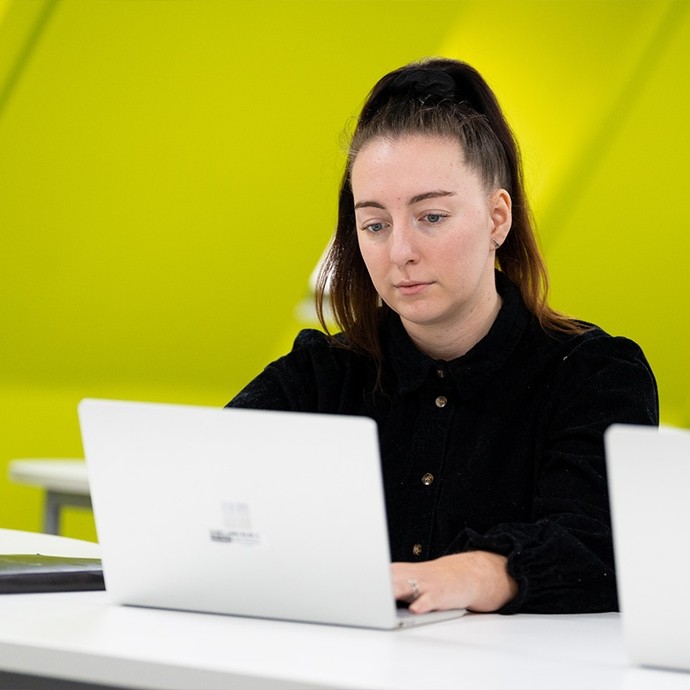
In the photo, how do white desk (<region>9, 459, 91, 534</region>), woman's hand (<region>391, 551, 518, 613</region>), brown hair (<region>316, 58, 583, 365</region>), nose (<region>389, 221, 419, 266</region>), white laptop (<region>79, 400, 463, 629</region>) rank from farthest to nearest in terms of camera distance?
1. white desk (<region>9, 459, 91, 534</region>)
2. brown hair (<region>316, 58, 583, 365</region>)
3. nose (<region>389, 221, 419, 266</region>)
4. woman's hand (<region>391, 551, 518, 613</region>)
5. white laptop (<region>79, 400, 463, 629</region>)

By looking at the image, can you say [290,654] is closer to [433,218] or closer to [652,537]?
[652,537]

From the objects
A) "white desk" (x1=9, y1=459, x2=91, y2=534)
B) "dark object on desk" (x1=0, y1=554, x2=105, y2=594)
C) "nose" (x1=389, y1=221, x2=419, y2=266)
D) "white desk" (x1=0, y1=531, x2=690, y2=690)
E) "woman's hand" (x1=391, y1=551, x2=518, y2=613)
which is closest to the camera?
"white desk" (x1=0, y1=531, x2=690, y2=690)

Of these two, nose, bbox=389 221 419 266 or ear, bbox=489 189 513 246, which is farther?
ear, bbox=489 189 513 246

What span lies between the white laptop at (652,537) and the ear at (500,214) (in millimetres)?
870

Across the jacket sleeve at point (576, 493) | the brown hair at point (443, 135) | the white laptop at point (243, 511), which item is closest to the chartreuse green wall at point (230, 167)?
the brown hair at point (443, 135)

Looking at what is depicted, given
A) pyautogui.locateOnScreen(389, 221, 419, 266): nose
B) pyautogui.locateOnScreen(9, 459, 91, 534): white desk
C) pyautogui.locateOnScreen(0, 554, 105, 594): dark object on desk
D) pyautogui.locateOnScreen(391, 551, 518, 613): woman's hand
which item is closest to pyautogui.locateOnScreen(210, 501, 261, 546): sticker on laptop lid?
pyautogui.locateOnScreen(391, 551, 518, 613): woman's hand

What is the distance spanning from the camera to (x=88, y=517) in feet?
16.1

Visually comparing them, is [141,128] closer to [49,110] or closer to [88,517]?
[49,110]

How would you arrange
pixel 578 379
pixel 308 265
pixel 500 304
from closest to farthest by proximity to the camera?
pixel 578 379
pixel 500 304
pixel 308 265

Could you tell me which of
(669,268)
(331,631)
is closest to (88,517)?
(669,268)

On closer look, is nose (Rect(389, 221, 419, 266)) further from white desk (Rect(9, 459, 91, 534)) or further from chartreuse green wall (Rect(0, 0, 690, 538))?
white desk (Rect(9, 459, 91, 534))

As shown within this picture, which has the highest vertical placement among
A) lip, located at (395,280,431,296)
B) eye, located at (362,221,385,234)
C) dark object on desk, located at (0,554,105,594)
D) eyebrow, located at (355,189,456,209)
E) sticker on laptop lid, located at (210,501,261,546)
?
eyebrow, located at (355,189,456,209)

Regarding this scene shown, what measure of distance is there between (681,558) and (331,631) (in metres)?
0.37

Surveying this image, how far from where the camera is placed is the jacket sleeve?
1.67m
